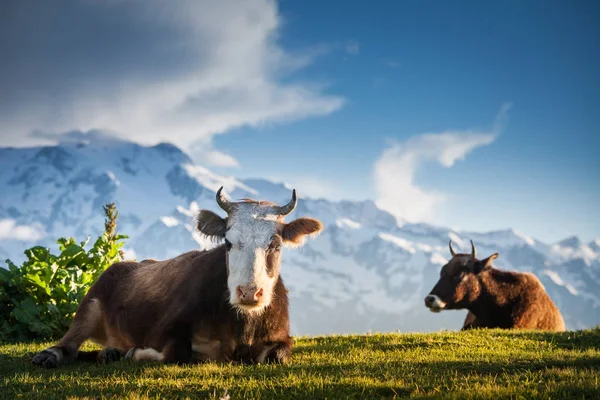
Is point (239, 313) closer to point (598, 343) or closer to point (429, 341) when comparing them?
point (429, 341)

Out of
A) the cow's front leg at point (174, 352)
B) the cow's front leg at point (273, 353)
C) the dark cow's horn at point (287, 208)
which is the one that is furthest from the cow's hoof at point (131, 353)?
the dark cow's horn at point (287, 208)

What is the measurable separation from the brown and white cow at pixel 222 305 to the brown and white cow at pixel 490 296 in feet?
32.5

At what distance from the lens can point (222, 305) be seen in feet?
28.2

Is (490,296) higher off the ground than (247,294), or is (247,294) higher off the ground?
(490,296)

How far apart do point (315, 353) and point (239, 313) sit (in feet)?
6.37

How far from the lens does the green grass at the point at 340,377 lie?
20.1 feet

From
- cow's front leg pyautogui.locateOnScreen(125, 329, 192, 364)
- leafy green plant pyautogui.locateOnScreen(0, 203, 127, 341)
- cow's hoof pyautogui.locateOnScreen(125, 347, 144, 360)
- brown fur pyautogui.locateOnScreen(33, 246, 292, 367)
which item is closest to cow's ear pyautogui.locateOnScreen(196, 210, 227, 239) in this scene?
brown fur pyautogui.locateOnScreen(33, 246, 292, 367)

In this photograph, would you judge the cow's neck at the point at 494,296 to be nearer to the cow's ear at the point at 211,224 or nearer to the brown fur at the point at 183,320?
the brown fur at the point at 183,320

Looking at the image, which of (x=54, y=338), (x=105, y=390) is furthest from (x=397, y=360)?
(x=54, y=338)

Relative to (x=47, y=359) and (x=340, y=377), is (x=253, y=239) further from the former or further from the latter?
(x=47, y=359)

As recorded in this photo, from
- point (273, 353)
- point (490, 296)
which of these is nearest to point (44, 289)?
point (273, 353)

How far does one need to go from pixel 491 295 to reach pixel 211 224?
38.3 ft

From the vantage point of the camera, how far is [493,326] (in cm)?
1803

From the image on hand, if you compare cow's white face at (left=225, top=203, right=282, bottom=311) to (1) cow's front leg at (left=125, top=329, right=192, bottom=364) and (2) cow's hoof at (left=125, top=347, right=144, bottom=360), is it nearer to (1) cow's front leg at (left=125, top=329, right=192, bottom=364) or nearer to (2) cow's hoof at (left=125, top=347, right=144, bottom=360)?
(1) cow's front leg at (left=125, top=329, right=192, bottom=364)
